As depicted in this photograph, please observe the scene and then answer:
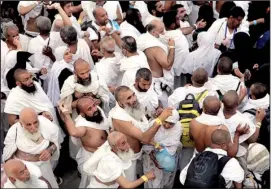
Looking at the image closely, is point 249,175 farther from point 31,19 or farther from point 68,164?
point 31,19

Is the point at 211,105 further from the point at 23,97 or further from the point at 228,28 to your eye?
the point at 228,28

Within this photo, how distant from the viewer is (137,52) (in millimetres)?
5676

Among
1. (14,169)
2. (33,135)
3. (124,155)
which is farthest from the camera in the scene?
(33,135)

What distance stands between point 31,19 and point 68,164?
2.27 meters

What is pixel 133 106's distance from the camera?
4641 millimetres

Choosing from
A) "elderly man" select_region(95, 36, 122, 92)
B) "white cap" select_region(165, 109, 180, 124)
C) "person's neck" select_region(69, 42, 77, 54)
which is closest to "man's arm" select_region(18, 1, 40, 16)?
"person's neck" select_region(69, 42, 77, 54)

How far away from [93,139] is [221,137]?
1.23 metres

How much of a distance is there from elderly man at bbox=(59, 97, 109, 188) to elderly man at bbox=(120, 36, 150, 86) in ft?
2.90

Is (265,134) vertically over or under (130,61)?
under

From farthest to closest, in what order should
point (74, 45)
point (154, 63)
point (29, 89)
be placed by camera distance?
point (154, 63) < point (74, 45) < point (29, 89)

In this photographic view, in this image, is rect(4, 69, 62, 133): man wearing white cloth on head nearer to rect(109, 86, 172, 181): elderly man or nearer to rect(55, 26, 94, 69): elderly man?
rect(55, 26, 94, 69): elderly man

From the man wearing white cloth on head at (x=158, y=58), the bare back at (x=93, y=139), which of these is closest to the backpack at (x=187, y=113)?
the bare back at (x=93, y=139)

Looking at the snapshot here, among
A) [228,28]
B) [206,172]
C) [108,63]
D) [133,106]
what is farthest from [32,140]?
[228,28]

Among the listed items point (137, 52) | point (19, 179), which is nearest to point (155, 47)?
point (137, 52)
